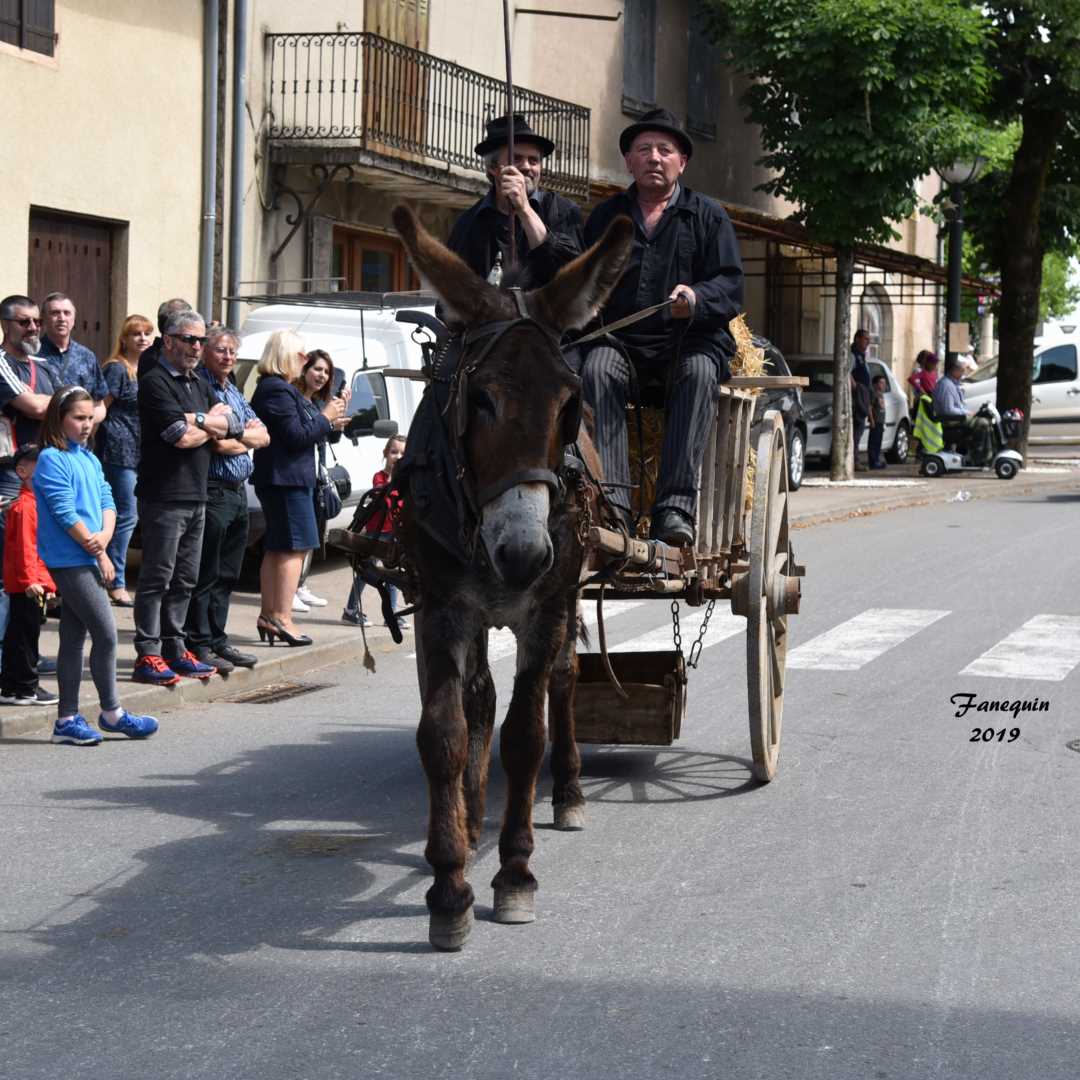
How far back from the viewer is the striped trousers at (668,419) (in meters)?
7.13

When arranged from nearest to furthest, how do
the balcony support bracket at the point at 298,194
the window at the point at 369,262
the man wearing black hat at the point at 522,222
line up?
the man wearing black hat at the point at 522,222
the balcony support bracket at the point at 298,194
the window at the point at 369,262

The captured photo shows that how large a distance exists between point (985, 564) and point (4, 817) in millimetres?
11486

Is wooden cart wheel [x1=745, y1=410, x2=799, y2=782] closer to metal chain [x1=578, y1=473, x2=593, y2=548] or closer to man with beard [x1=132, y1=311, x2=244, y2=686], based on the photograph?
metal chain [x1=578, y1=473, x2=593, y2=548]

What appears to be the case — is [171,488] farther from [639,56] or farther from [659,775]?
[639,56]

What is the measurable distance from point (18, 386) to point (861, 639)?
18.0 ft

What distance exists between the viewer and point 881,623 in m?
13.2

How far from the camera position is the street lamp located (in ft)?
89.0

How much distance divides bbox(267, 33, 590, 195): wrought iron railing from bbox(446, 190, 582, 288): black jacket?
13.8 meters

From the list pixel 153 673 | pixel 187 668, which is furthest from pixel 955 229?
pixel 153 673

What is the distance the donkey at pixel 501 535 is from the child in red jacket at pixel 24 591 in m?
3.55

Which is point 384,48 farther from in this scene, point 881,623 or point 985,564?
point 881,623

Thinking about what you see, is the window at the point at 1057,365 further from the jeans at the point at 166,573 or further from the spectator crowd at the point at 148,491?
the jeans at the point at 166,573

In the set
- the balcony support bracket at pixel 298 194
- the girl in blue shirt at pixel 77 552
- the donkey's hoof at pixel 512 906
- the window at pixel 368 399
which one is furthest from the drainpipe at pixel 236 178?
the donkey's hoof at pixel 512 906

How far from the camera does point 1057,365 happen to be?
40.3m
